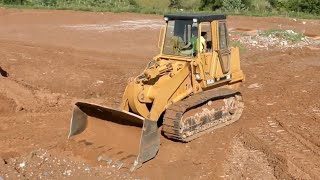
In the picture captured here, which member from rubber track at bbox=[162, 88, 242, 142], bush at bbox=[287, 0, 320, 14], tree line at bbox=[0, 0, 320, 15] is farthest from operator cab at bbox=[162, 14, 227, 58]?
bush at bbox=[287, 0, 320, 14]

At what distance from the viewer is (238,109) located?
988 cm

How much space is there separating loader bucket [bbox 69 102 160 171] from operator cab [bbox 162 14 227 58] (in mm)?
1780

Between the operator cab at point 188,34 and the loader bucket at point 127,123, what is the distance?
1780 millimetres

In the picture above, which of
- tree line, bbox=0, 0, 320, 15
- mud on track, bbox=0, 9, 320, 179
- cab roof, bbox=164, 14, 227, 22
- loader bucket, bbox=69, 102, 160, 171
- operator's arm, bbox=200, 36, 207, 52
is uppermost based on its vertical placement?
cab roof, bbox=164, 14, 227, 22

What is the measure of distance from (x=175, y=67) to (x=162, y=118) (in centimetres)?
99

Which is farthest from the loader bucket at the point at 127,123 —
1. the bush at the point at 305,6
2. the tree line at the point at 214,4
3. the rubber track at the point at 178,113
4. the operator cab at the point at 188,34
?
the bush at the point at 305,6

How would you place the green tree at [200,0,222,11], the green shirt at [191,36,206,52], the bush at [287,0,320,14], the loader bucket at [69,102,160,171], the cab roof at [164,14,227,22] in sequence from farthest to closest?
the green tree at [200,0,222,11] → the bush at [287,0,320,14] → the green shirt at [191,36,206,52] → the cab roof at [164,14,227,22] → the loader bucket at [69,102,160,171]

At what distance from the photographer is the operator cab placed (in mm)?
8852

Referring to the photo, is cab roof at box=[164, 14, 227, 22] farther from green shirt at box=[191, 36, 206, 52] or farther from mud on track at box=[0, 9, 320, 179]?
mud on track at box=[0, 9, 320, 179]

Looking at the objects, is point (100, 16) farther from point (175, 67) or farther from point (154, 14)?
point (175, 67)

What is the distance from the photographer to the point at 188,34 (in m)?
8.98

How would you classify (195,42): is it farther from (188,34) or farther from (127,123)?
(127,123)

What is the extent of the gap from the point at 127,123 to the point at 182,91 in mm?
1345

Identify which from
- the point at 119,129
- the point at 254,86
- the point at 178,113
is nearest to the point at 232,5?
the point at 254,86
